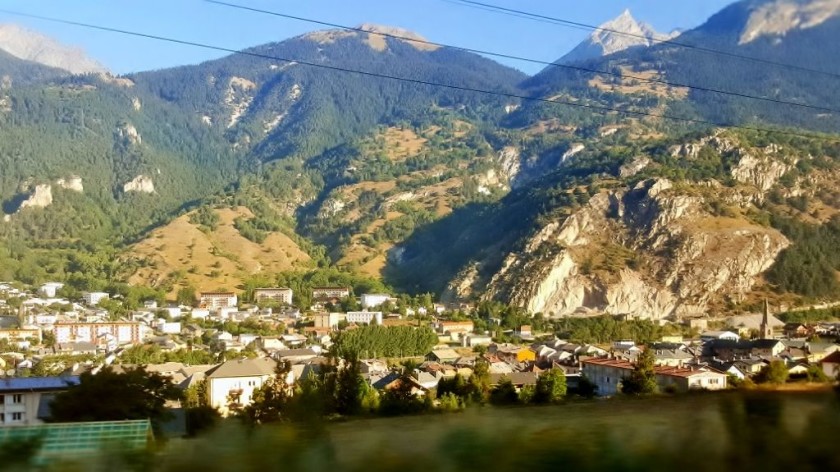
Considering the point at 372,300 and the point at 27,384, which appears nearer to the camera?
the point at 27,384

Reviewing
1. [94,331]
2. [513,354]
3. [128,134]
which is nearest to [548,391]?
[513,354]

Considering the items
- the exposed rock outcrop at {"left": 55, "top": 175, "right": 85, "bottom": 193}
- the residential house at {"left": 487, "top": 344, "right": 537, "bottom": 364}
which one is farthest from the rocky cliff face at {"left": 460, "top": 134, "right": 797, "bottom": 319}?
the exposed rock outcrop at {"left": 55, "top": 175, "right": 85, "bottom": 193}

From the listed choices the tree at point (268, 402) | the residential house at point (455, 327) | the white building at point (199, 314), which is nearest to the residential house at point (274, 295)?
the white building at point (199, 314)

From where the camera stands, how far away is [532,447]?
2.12 meters

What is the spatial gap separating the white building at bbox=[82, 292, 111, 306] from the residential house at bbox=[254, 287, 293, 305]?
1109 cm

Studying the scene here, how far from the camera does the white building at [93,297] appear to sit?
2243 inches

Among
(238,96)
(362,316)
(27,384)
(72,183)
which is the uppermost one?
(238,96)

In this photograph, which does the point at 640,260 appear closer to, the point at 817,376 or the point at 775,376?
the point at 775,376

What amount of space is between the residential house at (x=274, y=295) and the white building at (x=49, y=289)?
49.9 feet

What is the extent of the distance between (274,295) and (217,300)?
183 inches

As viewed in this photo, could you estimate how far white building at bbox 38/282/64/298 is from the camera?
59156 millimetres

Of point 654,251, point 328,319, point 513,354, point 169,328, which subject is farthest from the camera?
point 654,251

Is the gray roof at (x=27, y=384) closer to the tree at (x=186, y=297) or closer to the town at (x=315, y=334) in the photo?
the town at (x=315, y=334)

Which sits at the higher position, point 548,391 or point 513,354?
point 548,391
